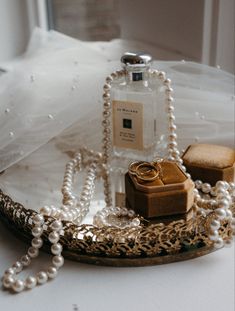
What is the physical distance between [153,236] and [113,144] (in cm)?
19

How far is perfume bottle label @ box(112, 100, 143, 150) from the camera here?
579mm

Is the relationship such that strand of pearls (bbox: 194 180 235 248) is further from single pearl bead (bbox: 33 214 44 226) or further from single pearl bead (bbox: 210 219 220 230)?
single pearl bead (bbox: 33 214 44 226)

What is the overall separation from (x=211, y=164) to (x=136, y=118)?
106 mm

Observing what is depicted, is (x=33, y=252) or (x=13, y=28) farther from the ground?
(x=13, y=28)

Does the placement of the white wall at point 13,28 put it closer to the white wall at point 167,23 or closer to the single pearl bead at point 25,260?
the white wall at point 167,23

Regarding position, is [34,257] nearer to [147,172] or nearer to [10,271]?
[10,271]

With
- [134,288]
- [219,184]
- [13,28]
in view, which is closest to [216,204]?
[219,184]

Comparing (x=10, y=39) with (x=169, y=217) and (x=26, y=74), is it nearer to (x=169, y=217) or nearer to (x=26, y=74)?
(x=26, y=74)

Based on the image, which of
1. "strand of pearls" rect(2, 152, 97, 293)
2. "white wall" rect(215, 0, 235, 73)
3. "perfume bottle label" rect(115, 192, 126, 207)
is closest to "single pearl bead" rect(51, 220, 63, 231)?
"strand of pearls" rect(2, 152, 97, 293)

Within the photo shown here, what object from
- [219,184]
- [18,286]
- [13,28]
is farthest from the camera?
[13,28]

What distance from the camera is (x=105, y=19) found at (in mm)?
874

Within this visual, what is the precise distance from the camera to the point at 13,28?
0.91 metres

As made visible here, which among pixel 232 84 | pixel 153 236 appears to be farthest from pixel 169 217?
pixel 232 84

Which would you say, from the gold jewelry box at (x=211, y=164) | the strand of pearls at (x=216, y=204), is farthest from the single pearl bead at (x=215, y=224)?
the gold jewelry box at (x=211, y=164)
